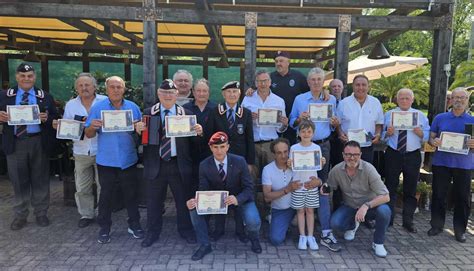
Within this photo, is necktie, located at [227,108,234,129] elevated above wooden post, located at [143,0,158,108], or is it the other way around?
wooden post, located at [143,0,158,108]

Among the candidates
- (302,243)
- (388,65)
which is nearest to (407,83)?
(388,65)

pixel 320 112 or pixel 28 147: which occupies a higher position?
pixel 320 112

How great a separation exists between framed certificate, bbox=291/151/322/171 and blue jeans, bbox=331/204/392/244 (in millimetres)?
717

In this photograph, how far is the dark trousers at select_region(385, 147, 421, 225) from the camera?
184 inches

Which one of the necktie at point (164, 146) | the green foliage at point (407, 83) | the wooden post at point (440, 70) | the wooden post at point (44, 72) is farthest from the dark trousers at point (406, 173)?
the green foliage at point (407, 83)

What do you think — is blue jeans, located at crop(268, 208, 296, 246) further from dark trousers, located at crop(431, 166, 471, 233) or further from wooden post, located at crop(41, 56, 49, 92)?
wooden post, located at crop(41, 56, 49, 92)

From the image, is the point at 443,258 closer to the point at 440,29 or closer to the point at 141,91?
the point at 440,29

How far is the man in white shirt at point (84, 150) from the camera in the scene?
4625 mm

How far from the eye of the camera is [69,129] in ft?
14.6

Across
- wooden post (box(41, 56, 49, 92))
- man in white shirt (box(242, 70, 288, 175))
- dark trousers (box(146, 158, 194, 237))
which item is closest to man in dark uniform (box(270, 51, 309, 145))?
man in white shirt (box(242, 70, 288, 175))

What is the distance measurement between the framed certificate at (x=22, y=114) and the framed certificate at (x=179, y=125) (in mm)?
1819

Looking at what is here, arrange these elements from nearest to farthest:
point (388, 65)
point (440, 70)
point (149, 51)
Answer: point (149, 51) → point (440, 70) → point (388, 65)

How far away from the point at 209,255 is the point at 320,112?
7.35 feet

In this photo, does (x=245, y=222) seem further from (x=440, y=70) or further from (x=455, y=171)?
(x=440, y=70)
